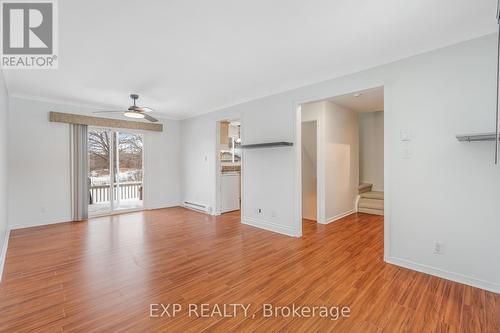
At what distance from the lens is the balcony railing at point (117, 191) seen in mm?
5672

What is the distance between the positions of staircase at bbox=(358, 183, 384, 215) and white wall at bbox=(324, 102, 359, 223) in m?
0.20

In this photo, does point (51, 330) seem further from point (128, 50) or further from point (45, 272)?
point (128, 50)

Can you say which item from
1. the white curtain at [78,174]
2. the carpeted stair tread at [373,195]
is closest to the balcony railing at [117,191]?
the white curtain at [78,174]

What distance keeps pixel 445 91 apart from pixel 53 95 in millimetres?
6413

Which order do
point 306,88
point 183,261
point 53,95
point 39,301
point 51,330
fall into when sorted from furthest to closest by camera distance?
point 53,95, point 306,88, point 183,261, point 39,301, point 51,330

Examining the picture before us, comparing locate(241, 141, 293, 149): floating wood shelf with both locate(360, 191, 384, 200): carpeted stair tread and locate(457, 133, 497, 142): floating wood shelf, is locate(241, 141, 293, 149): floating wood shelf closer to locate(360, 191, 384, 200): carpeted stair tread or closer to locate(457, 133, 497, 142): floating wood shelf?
locate(457, 133, 497, 142): floating wood shelf

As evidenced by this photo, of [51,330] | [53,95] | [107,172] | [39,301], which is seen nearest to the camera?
[51,330]

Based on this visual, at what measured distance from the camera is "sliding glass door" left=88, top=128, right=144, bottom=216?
18.3ft

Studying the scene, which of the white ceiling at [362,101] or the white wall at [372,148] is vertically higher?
the white ceiling at [362,101]

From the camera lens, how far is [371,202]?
18.4ft

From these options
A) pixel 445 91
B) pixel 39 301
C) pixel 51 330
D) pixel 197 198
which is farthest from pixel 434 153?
pixel 197 198

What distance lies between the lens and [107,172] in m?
5.73

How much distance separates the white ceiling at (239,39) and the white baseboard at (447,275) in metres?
2.54

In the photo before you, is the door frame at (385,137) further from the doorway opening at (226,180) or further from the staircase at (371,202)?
the staircase at (371,202)
